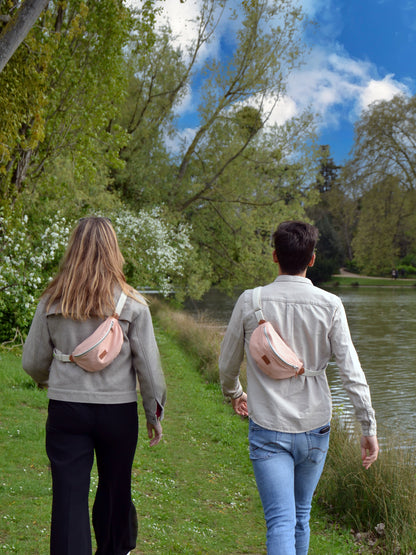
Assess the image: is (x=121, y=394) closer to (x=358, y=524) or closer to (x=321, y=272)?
(x=358, y=524)

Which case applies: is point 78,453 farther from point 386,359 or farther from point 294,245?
point 386,359

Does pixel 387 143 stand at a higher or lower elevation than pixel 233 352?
higher

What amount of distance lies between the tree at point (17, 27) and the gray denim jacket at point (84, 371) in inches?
209

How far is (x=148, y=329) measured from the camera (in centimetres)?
311

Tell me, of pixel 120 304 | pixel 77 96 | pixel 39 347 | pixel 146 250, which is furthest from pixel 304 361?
pixel 146 250

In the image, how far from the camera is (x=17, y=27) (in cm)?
744

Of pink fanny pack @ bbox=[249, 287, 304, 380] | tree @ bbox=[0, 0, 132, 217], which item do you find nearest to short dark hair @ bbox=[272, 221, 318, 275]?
pink fanny pack @ bbox=[249, 287, 304, 380]

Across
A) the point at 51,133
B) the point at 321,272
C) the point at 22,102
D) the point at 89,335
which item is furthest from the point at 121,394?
the point at 321,272

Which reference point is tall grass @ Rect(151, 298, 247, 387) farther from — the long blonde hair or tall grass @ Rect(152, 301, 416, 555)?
the long blonde hair

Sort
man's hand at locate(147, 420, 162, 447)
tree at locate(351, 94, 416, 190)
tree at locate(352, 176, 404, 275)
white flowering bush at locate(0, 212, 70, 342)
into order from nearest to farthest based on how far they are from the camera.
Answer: man's hand at locate(147, 420, 162, 447) < white flowering bush at locate(0, 212, 70, 342) < tree at locate(351, 94, 416, 190) < tree at locate(352, 176, 404, 275)

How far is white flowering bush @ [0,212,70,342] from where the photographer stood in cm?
1145

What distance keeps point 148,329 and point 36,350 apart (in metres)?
0.57

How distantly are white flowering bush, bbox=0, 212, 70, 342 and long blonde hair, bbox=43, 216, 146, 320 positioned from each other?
8442 millimetres

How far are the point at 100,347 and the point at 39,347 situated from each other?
1.26ft
